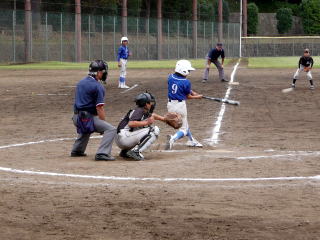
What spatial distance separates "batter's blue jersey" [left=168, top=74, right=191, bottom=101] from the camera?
14.0 meters

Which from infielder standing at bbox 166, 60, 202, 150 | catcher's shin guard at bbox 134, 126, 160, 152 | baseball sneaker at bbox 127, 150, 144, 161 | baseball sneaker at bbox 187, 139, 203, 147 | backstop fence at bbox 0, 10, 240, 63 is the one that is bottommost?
baseball sneaker at bbox 187, 139, 203, 147

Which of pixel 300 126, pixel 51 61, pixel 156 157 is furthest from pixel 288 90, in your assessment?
pixel 51 61

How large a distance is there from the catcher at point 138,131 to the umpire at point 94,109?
26cm

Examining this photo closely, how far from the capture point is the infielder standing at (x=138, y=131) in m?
12.3

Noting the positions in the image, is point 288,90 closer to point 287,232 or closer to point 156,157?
point 156,157

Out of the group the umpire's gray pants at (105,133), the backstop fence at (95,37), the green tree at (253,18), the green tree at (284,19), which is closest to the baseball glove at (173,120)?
the umpire's gray pants at (105,133)

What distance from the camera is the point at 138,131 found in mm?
12414

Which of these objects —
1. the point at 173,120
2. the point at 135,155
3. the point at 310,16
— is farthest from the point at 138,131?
the point at 310,16

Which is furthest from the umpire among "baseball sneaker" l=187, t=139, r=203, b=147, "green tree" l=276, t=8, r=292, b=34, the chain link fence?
"green tree" l=276, t=8, r=292, b=34

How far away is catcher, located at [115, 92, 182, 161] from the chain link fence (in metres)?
72.7

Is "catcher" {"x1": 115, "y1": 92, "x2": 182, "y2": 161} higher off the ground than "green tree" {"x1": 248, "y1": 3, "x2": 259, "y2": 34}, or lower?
lower

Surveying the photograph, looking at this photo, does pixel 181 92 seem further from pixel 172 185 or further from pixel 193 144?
pixel 172 185

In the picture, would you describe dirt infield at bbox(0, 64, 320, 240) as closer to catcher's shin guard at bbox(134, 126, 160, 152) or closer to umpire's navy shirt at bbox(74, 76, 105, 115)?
catcher's shin guard at bbox(134, 126, 160, 152)

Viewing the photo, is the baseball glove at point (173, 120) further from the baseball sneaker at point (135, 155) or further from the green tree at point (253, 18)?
the green tree at point (253, 18)
